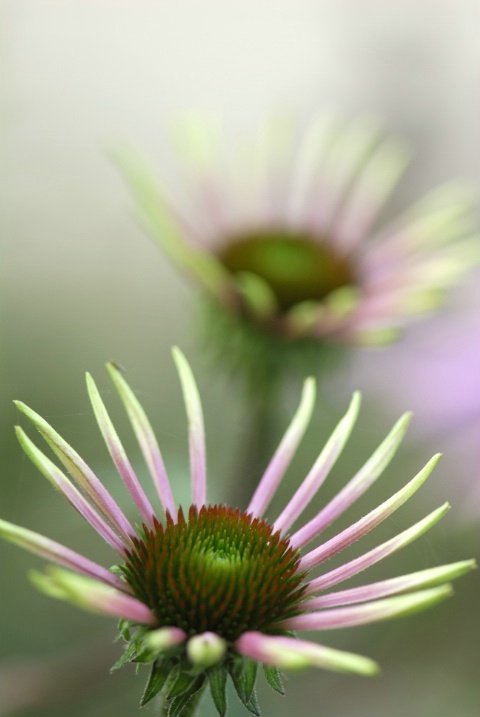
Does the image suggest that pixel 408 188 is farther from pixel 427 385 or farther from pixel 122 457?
pixel 122 457

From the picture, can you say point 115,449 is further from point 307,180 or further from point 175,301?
point 175,301

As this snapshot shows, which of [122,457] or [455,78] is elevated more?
[455,78]

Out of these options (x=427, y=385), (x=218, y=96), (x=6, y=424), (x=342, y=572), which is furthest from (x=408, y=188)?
(x=342, y=572)

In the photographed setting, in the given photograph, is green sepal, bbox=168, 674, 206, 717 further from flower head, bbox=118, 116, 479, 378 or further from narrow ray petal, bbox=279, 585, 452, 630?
flower head, bbox=118, 116, 479, 378

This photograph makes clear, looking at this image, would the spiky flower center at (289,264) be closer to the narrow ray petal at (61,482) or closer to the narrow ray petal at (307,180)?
the narrow ray petal at (307,180)

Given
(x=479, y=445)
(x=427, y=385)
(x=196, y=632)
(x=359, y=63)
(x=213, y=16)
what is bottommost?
(x=196, y=632)

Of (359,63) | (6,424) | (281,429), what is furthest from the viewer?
(359,63)

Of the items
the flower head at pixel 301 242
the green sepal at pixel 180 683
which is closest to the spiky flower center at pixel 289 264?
the flower head at pixel 301 242
